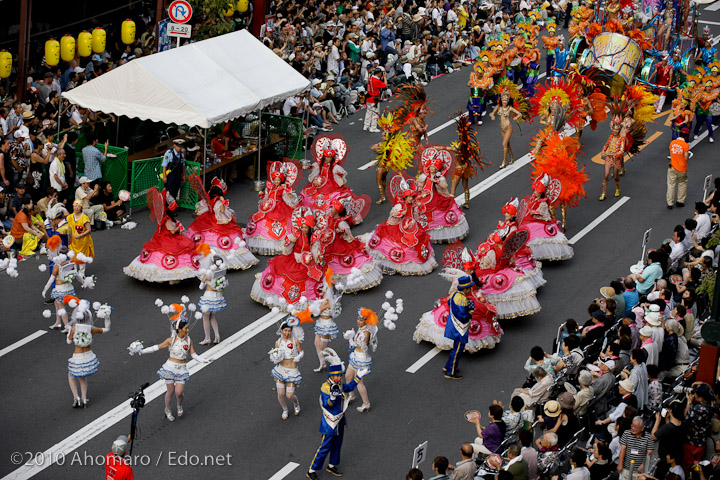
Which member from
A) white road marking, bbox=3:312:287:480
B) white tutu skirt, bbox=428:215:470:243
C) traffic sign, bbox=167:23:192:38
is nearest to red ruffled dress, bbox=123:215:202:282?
white road marking, bbox=3:312:287:480

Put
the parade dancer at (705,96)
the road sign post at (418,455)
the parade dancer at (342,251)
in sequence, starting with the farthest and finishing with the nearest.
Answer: the parade dancer at (705,96) → the parade dancer at (342,251) → the road sign post at (418,455)

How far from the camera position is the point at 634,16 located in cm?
3045

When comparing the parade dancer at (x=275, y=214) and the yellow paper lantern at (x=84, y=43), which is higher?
the yellow paper lantern at (x=84, y=43)

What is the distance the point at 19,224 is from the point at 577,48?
1637 cm

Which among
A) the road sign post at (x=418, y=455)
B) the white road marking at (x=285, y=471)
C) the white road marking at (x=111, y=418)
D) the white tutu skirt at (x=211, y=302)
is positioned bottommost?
the white road marking at (x=111, y=418)

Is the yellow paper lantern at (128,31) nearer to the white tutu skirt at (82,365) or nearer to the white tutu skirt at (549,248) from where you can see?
the white tutu skirt at (549,248)

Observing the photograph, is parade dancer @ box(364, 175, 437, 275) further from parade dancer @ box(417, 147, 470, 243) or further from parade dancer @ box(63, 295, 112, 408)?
parade dancer @ box(63, 295, 112, 408)

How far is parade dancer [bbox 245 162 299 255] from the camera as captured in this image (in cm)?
2109

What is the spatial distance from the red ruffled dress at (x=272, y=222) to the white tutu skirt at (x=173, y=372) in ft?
19.1

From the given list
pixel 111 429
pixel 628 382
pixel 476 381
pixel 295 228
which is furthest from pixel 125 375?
pixel 628 382

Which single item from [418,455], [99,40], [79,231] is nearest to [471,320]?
[418,455]

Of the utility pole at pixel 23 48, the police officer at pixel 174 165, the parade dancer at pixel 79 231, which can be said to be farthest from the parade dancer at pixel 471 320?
the utility pole at pixel 23 48

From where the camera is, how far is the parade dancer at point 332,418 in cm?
1434

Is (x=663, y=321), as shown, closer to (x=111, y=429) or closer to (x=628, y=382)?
(x=628, y=382)
